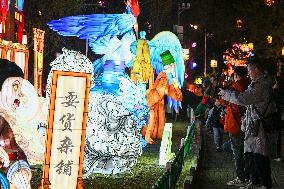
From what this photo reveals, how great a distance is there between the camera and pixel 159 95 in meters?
16.2

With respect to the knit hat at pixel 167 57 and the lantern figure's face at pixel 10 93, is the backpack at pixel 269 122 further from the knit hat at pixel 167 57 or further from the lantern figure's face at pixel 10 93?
the knit hat at pixel 167 57

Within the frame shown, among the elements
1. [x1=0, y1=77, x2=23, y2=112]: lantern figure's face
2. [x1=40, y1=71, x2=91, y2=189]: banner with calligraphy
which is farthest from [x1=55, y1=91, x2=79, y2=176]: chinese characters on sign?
[x1=0, y1=77, x2=23, y2=112]: lantern figure's face

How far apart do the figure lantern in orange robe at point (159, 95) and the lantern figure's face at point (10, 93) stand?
30.0ft

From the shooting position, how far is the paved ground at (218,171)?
36.0ft

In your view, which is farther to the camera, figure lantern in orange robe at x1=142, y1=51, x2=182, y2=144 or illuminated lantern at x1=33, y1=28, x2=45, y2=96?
illuminated lantern at x1=33, y1=28, x2=45, y2=96

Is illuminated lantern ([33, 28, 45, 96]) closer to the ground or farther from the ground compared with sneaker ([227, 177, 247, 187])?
farther from the ground

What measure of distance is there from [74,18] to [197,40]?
4392 cm

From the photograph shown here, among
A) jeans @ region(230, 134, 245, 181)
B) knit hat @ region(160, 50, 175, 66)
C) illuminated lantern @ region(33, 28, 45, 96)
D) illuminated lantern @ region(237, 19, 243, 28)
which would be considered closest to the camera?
jeans @ region(230, 134, 245, 181)

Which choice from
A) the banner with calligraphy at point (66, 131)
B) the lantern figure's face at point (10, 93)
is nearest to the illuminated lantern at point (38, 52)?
the lantern figure's face at point (10, 93)

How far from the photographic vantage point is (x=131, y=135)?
10.5 m

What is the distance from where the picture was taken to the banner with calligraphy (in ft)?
21.7

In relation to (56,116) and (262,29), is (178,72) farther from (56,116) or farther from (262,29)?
(262,29)

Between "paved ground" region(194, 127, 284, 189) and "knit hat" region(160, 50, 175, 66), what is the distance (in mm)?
2590

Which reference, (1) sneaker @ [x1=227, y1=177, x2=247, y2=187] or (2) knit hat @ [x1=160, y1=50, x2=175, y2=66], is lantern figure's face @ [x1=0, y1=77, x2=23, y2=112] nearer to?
(1) sneaker @ [x1=227, y1=177, x2=247, y2=187]
